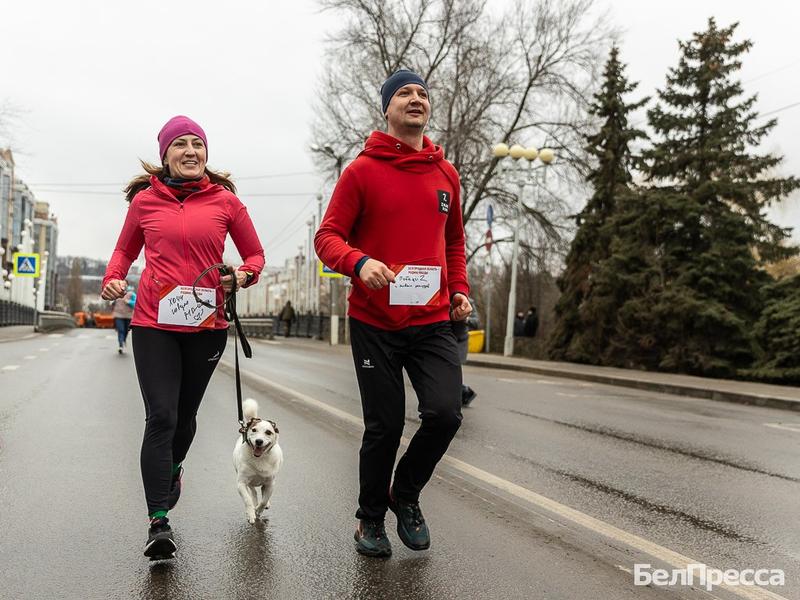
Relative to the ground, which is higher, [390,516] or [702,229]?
[702,229]

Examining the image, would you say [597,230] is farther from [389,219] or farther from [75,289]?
[75,289]

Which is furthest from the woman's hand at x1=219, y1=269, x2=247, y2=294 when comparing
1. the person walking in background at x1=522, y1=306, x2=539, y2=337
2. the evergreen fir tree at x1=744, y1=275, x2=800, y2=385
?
the person walking in background at x1=522, y1=306, x2=539, y2=337

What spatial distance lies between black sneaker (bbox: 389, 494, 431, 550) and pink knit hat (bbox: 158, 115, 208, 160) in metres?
2.00

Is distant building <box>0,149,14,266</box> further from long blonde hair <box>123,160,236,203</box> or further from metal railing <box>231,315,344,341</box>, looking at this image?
long blonde hair <box>123,160,236,203</box>

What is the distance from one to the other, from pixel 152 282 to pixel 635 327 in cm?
1837

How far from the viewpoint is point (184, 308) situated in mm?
4023

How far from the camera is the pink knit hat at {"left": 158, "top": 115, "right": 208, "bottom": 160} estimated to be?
4.20 metres

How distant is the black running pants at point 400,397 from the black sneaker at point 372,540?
1.9 inches

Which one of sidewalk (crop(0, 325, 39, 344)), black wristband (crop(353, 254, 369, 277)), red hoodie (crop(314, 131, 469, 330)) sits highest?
red hoodie (crop(314, 131, 469, 330))

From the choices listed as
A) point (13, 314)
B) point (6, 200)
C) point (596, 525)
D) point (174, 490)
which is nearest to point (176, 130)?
point (174, 490)
